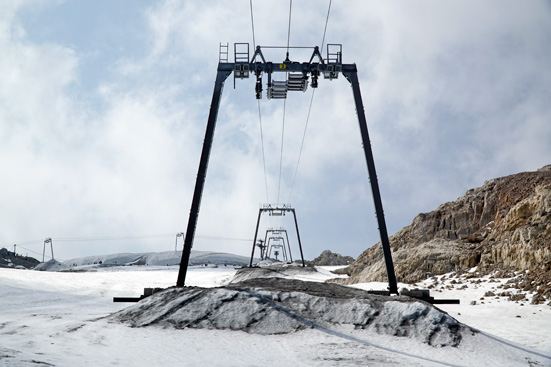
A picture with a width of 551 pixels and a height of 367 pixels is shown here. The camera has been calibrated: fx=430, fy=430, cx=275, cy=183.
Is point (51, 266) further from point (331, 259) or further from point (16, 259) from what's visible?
point (331, 259)

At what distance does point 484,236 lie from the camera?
31625mm

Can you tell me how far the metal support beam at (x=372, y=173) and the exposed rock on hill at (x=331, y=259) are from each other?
50763 mm

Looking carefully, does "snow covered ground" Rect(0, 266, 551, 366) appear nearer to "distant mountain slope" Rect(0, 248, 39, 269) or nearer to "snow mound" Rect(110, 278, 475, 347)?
"snow mound" Rect(110, 278, 475, 347)

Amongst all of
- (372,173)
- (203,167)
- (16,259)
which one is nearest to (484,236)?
(372,173)

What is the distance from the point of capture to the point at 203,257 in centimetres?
7675

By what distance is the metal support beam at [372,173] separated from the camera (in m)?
17.6

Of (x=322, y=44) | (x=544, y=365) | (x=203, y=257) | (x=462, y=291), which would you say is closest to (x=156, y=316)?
(x=544, y=365)

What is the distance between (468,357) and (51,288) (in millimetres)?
25904

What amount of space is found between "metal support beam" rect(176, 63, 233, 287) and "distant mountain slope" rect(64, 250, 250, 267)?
189 ft

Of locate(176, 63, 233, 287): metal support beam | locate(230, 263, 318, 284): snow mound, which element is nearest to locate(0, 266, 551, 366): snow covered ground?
locate(176, 63, 233, 287): metal support beam

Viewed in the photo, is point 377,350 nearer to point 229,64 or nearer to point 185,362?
point 185,362

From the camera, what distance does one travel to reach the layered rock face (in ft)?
78.0

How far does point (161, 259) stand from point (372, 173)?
6470 cm

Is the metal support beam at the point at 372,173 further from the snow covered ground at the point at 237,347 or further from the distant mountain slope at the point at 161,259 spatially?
the distant mountain slope at the point at 161,259
